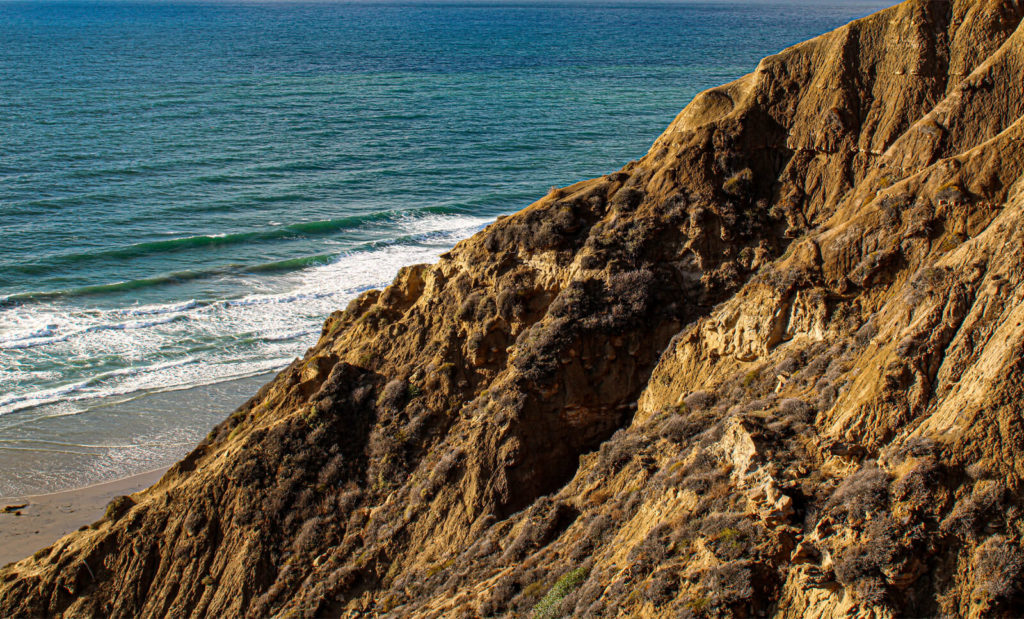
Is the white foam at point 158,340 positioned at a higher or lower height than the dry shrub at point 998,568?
higher

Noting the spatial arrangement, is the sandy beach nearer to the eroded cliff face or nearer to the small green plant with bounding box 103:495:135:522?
the eroded cliff face

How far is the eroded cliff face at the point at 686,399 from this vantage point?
399 inches

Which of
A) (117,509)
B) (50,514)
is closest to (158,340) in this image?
(50,514)

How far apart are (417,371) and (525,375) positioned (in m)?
2.62

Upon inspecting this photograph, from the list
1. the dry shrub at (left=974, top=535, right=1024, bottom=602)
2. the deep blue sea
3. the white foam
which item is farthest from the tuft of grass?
the white foam

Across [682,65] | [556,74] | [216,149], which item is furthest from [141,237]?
[682,65]

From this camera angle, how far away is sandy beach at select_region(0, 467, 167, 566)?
881 inches

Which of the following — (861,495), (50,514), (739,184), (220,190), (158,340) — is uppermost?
(220,190)

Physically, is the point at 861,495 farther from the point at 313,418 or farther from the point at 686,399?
the point at 313,418

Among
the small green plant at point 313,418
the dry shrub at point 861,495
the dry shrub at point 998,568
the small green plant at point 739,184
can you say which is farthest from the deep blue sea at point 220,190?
the dry shrub at point 998,568

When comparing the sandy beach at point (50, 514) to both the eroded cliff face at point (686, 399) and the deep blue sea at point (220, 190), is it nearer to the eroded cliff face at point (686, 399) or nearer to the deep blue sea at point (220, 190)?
the deep blue sea at point (220, 190)

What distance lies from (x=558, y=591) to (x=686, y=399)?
427 cm

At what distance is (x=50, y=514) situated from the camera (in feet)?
77.9

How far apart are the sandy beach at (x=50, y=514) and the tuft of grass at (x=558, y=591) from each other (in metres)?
16.7
